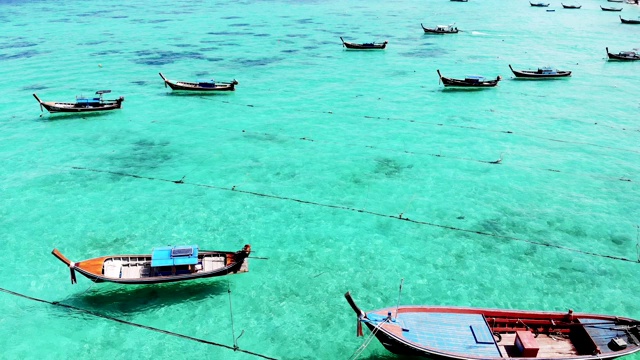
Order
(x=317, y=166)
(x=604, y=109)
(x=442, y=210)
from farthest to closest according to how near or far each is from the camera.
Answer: (x=604, y=109), (x=317, y=166), (x=442, y=210)

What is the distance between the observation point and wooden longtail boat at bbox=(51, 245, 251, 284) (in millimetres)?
20625

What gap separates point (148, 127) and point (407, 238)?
29.6 meters

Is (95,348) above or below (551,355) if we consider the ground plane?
below

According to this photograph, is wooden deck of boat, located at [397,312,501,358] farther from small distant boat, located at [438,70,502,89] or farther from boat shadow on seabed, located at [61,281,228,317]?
small distant boat, located at [438,70,502,89]

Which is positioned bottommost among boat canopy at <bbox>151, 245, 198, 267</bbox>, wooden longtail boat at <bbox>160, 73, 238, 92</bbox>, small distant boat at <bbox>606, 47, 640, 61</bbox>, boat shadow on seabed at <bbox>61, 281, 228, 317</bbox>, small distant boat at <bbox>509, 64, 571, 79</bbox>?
small distant boat at <bbox>606, 47, 640, 61</bbox>

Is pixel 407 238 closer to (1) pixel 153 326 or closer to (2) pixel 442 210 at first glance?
(2) pixel 442 210

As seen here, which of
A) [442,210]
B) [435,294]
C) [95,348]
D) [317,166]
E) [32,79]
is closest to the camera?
[95,348]

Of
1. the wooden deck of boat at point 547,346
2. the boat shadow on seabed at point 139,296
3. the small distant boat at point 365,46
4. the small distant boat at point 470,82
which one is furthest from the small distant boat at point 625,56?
the boat shadow on seabed at point 139,296

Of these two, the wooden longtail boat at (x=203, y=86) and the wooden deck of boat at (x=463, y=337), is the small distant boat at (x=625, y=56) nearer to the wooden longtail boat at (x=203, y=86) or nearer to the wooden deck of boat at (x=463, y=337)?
the wooden longtail boat at (x=203, y=86)

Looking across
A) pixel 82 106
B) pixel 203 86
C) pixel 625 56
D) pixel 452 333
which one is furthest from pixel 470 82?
pixel 82 106

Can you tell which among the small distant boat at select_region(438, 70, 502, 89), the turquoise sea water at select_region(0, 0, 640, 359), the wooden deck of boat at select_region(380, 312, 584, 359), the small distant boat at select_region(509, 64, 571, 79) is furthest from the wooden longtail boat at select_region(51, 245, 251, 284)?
the small distant boat at select_region(509, 64, 571, 79)

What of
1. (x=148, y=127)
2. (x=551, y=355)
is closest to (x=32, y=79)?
(x=148, y=127)

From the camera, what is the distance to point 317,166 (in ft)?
117

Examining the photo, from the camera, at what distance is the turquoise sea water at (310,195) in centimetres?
2125
